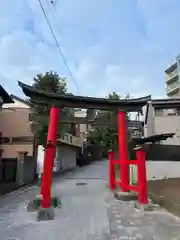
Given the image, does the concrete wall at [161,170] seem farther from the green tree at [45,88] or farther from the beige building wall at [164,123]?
the green tree at [45,88]

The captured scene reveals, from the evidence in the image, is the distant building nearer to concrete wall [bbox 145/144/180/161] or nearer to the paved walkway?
concrete wall [bbox 145/144/180/161]

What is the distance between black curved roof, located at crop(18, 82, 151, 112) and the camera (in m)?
11.9

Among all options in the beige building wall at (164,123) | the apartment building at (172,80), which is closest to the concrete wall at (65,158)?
the beige building wall at (164,123)

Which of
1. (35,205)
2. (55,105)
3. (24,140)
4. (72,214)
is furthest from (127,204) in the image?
(24,140)

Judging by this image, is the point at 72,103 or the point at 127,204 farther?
the point at 72,103

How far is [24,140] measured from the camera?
68.4 ft

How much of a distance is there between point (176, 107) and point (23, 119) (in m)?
11.6

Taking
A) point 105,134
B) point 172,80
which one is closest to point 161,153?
point 105,134

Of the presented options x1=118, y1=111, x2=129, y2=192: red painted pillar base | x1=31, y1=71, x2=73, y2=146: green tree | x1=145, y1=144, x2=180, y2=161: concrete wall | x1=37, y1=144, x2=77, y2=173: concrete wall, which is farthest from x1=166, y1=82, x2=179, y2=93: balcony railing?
x1=118, y1=111, x2=129, y2=192: red painted pillar base

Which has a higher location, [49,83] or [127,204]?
[49,83]

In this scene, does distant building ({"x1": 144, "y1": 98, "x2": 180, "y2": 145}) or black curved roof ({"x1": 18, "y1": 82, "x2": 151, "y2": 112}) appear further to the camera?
distant building ({"x1": 144, "y1": 98, "x2": 180, "y2": 145})

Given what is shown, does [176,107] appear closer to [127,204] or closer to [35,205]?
[127,204]

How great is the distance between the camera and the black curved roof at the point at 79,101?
39.1ft

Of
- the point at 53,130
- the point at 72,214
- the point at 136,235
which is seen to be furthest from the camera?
the point at 53,130
